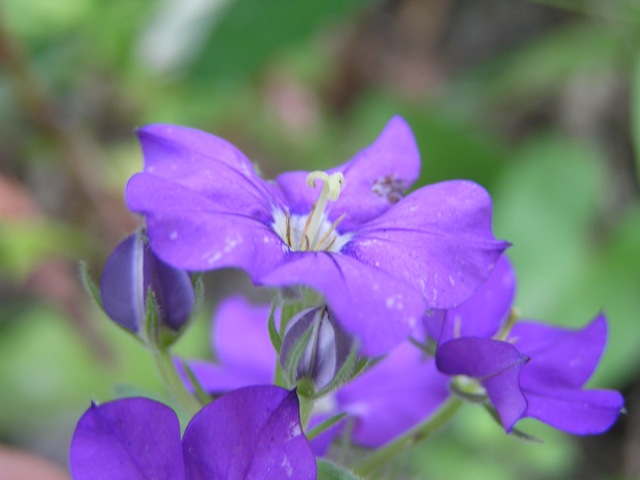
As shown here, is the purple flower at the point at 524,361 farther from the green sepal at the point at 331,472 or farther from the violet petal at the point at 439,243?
the green sepal at the point at 331,472

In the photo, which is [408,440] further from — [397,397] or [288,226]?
[288,226]

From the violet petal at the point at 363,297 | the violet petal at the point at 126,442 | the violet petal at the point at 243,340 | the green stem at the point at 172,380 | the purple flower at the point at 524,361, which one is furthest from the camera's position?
the violet petal at the point at 243,340

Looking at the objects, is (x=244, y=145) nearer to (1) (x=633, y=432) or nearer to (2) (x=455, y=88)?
A: (2) (x=455, y=88)

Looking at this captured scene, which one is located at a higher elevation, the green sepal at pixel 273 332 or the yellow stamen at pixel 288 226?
the yellow stamen at pixel 288 226

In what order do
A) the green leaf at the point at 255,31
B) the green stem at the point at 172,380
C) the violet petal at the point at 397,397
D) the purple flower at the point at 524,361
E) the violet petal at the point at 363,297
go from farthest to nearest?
the green leaf at the point at 255,31, the violet petal at the point at 397,397, the green stem at the point at 172,380, the purple flower at the point at 524,361, the violet petal at the point at 363,297

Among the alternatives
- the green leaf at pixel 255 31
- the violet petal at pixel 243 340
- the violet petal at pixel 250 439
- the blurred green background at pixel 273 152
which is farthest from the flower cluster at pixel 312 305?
the green leaf at pixel 255 31

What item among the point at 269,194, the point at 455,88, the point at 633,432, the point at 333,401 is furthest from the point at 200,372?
the point at 455,88

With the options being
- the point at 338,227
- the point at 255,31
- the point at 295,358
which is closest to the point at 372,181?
the point at 338,227

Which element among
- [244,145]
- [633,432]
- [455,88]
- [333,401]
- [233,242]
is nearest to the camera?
[233,242]

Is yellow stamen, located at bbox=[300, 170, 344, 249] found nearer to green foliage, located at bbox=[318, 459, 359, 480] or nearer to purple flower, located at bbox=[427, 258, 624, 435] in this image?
purple flower, located at bbox=[427, 258, 624, 435]
